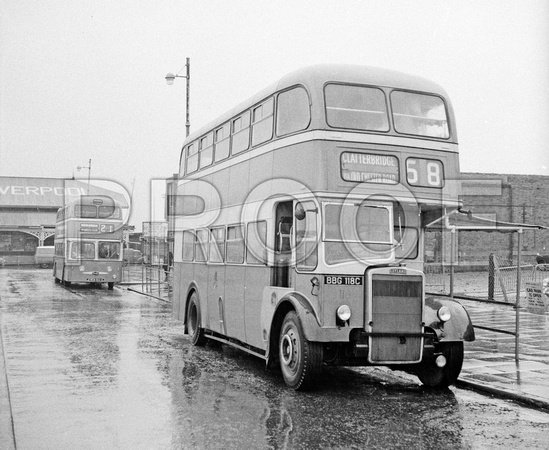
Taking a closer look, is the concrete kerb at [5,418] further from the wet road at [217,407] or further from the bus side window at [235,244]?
the bus side window at [235,244]

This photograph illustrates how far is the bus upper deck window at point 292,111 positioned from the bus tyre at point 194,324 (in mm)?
5083

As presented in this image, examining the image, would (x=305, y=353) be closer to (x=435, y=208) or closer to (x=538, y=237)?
(x=435, y=208)

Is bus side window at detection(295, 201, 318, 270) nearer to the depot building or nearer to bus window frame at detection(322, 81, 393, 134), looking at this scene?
bus window frame at detection(322, 81, 393, 134)

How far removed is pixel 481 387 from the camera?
30.5 ft

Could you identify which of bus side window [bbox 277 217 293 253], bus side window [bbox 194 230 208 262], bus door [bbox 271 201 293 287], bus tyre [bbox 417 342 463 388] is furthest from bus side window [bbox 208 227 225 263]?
bus tyre [bbox 417 342 463 388]

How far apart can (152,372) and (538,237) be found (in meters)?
34.1

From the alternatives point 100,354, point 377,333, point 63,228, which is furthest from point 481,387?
point 63,228

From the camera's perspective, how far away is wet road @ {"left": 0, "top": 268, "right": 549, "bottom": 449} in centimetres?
670

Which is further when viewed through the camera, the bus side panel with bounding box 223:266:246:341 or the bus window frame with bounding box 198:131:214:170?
the bus window frame with bounding box 198:131:214:170

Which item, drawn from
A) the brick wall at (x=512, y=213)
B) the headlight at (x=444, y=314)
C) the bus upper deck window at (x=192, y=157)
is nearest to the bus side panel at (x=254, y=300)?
the headlight at (x=444, y=314)

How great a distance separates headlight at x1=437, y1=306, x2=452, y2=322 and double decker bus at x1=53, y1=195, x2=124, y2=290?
24626 mm

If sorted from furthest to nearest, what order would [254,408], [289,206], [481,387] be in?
[289,206], [481,387], [254,408]

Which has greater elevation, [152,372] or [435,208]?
[435,208]

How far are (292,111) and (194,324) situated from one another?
594 cm
